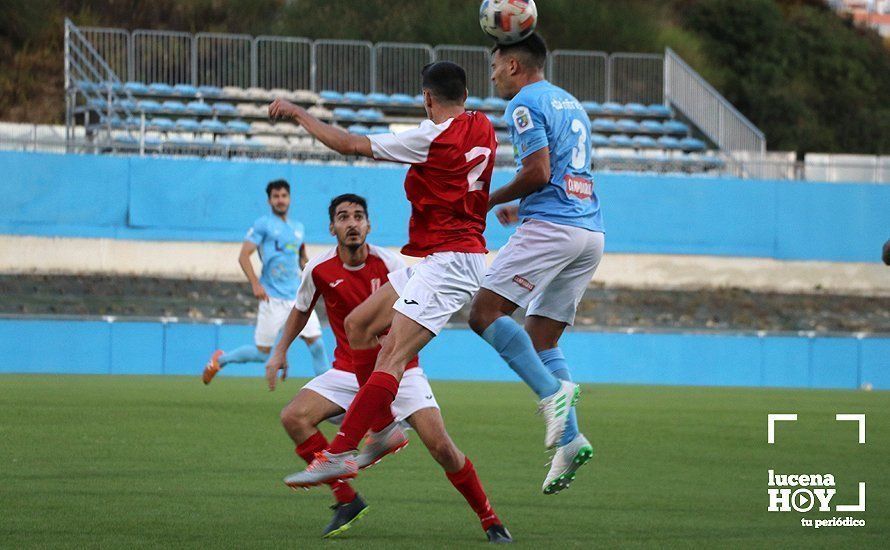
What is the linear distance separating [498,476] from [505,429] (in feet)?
10.9

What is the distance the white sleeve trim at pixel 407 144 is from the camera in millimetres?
6258

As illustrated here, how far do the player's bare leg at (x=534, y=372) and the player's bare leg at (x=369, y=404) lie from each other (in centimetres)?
57

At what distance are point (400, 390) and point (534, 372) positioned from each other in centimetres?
69

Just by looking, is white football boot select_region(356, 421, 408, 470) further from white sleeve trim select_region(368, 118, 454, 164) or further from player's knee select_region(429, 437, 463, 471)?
white sleeve trim select_region(368, 118, 454, 164)

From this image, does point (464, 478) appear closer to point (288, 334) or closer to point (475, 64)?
point (288, 334)

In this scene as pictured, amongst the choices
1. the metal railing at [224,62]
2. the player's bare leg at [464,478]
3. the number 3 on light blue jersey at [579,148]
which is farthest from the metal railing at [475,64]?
Result: the player's bare leg at [464,478]

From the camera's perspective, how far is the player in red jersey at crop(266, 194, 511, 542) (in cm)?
641

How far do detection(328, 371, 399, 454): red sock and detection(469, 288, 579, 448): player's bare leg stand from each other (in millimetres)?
786

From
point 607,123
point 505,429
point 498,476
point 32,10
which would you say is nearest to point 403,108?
point 607,123

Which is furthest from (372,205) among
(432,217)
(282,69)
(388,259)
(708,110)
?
(432,217)

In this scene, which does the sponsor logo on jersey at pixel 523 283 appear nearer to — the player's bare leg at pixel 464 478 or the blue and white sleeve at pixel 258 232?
the player's bare leg at pixel 464 478

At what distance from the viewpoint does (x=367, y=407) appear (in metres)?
6.13

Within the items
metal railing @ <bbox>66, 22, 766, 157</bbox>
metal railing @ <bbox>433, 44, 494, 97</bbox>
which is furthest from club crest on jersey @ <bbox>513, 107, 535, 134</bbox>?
metal railing @ <bbox>433, 44, 494, 97</bbox>

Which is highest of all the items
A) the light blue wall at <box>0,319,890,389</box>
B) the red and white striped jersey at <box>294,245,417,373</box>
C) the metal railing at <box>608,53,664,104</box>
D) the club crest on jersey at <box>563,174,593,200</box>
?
the metal railing at <box>608,53,664,104</box>
